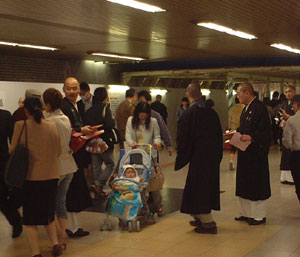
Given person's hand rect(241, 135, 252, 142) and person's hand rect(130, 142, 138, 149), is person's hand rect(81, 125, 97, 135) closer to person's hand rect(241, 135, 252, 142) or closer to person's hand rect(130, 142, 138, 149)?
person's hand rect(130, 142, 138, 149)

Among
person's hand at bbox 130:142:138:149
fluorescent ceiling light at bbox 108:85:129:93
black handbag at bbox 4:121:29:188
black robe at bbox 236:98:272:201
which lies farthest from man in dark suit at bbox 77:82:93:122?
fluorescent ceiling light at bbox 108:85:129:93

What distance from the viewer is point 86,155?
690cm

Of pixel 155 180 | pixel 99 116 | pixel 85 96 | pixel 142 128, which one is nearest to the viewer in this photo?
pixel 155 180

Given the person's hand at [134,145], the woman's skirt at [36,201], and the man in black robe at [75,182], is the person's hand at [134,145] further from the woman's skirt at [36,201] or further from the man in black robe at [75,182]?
the woman's skirt at [36,201]

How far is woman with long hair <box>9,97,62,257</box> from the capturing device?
16.8ft

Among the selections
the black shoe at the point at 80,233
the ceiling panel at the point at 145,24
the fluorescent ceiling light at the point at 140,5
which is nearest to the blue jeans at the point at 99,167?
the ceiling panel at the point at 145,24

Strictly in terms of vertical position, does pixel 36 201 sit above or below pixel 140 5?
below

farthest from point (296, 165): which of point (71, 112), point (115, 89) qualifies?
point (115, 89)

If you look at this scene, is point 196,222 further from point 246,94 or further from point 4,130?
point 4,130

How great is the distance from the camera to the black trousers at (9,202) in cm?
634

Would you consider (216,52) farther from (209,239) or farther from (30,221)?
(30,221)

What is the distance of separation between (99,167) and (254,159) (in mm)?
3080

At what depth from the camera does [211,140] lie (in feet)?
21.2

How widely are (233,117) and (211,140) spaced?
6329mm
